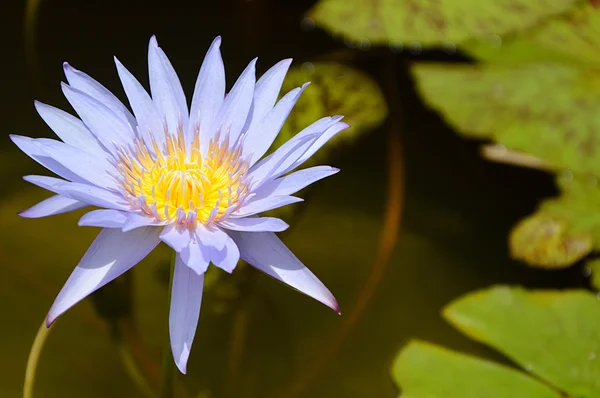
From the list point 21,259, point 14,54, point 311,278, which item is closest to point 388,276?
point 311,278

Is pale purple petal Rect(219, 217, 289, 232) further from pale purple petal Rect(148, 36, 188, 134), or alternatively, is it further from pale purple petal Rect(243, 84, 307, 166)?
pale purple petal Rect(148, 36, 188, 134)

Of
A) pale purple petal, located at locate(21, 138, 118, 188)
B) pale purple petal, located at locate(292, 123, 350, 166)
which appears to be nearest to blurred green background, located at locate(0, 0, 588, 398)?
pale purple petal, located at locate(21, 138, 118, 188)

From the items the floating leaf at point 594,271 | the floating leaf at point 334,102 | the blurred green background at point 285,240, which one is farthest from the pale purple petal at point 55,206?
the floating leaf at point 594,271

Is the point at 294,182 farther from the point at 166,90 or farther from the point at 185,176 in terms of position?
the point at 166,90

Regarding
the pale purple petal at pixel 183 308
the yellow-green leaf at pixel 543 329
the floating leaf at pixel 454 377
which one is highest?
the pale purple petal at pixel 183 308

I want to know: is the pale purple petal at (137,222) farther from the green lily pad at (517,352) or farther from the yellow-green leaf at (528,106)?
the yellow-green leaf at (528,106)

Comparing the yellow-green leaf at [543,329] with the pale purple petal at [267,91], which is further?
the yellow-green leaf at [543,329]
